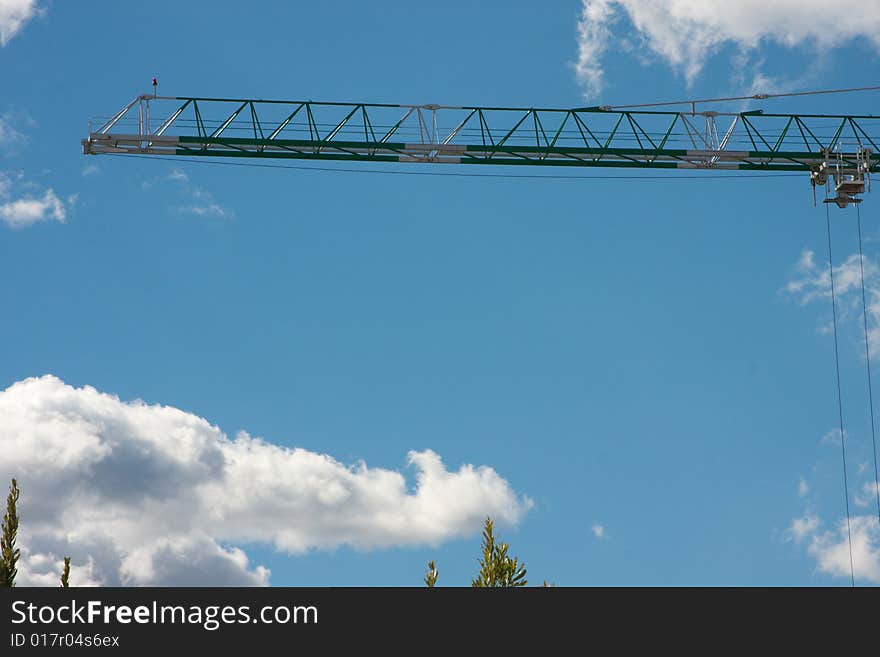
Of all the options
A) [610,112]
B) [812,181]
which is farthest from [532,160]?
[812,181]

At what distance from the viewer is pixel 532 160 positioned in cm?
6631
